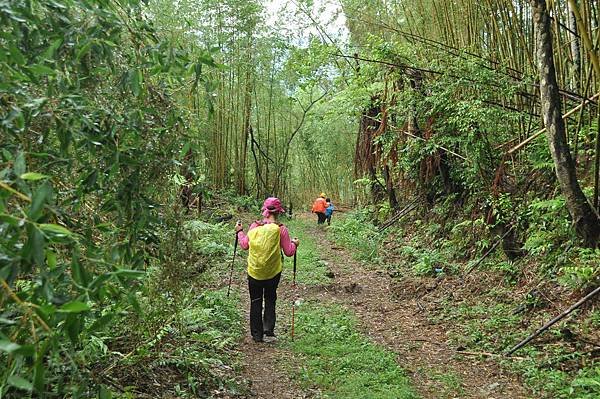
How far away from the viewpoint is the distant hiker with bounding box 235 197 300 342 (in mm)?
5035

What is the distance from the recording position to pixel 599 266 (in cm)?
465

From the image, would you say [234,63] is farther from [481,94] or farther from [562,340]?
[562,340]

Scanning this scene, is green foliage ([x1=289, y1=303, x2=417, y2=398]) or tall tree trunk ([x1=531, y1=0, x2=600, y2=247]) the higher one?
tall tree trunk ([x1=531, y1=0, x2=600, y2=247])

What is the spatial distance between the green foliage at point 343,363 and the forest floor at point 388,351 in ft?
0.27

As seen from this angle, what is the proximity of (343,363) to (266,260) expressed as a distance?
1.21 metres

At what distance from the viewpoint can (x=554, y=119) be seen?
186 inches

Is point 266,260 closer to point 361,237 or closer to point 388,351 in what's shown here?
point 388,351

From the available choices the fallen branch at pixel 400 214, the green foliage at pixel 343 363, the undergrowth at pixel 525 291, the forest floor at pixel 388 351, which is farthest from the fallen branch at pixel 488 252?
the fallen branch at pixel 400 214

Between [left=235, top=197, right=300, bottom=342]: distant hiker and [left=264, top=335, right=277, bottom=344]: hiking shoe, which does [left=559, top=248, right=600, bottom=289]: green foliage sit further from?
[left=264, top=335, right=277, bottom=344]: hiking shoe

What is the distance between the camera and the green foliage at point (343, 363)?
13.3 feet

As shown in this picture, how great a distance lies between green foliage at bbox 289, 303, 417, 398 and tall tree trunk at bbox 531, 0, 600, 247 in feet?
7.45

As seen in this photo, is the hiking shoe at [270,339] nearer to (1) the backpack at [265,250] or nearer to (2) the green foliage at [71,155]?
(1) the backpack at [265,250]

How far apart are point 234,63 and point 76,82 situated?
14.5 m

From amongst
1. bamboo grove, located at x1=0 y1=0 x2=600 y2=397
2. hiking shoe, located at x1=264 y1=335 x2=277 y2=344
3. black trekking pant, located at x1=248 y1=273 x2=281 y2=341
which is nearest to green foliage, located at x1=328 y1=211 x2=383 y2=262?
bamboo grove, located at x1=0 y1=0 x2=600 y2=397
